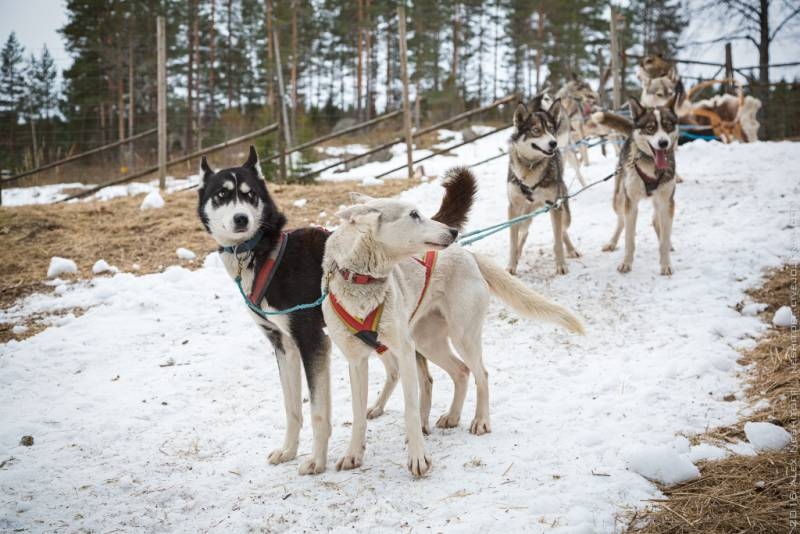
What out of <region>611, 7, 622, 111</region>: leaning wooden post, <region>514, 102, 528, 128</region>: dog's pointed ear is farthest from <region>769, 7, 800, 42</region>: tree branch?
<region>514, 102, 528, 128</region>: dog's pointed ear

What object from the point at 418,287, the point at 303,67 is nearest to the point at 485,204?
the point at 418,287

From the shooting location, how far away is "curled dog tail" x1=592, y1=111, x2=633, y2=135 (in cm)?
636

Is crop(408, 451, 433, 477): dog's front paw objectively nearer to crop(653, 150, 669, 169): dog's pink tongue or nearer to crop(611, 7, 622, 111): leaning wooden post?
crop(653, 150, 669, 169): dog's pink tongue

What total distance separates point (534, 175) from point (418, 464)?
4.43 metres

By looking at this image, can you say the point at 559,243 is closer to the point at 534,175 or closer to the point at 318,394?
the point at 534,175

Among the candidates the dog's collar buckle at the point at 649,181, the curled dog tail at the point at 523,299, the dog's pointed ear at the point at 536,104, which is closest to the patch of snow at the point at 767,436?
the curled dog tail at the point at 523,299

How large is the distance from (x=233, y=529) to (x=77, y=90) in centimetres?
2808

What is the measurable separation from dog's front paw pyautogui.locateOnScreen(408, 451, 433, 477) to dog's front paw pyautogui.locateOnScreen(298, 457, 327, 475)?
0.55m

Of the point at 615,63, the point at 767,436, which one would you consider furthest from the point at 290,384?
the point at 615,63

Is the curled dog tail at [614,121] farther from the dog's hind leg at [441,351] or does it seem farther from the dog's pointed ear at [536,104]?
the dog's hind leg at [441,351]

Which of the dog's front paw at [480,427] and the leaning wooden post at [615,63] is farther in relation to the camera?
the leaning wooden post at [615,63]

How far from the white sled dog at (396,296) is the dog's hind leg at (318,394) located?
0.15 meters

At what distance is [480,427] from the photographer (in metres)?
3.37

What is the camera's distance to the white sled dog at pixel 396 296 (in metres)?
2.83
